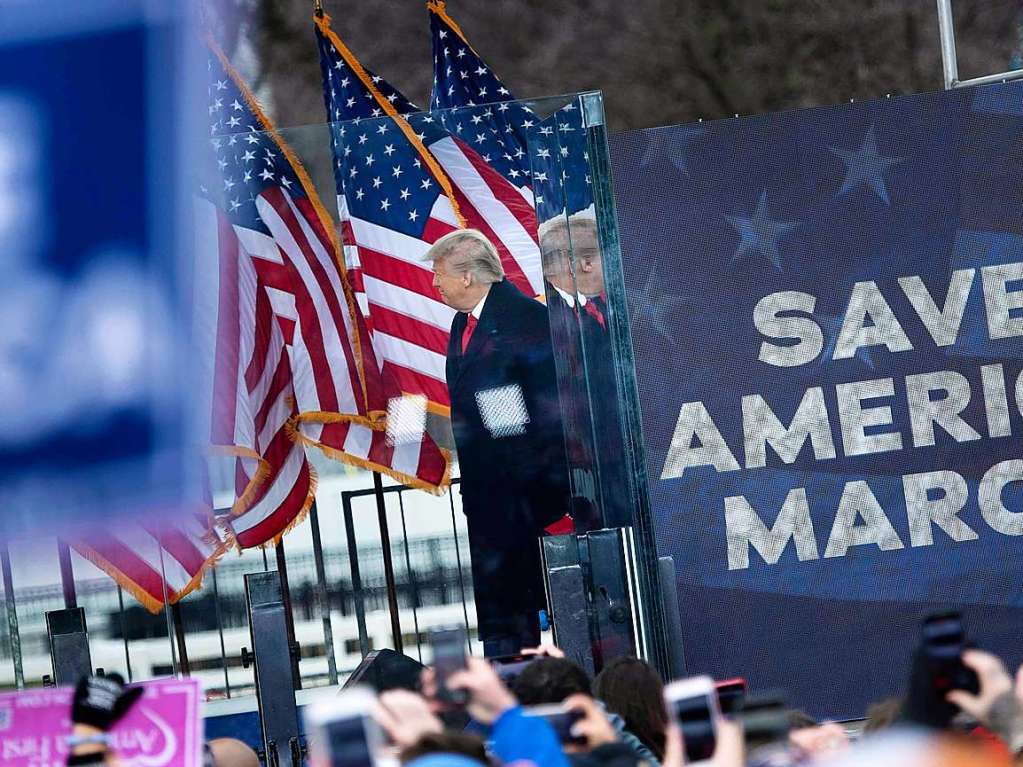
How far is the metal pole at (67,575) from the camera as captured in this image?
4504 mm

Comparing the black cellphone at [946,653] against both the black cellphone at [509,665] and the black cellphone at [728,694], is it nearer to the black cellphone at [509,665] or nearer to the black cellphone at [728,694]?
the black cellphone at [728,694]

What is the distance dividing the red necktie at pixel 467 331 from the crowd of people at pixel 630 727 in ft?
7.16

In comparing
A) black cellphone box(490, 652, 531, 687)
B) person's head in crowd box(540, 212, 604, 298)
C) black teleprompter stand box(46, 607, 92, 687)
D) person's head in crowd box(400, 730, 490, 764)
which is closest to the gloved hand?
person's head in crowd box(400, 730, 490, 764)

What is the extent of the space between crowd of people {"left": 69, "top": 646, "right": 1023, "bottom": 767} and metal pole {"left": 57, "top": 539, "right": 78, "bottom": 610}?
76.7 inches

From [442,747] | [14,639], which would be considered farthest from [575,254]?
[442,747]

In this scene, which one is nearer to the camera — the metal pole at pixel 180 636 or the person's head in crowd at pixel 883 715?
the person's head in crowd at pixel 883 715

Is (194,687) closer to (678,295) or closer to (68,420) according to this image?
(68,420)

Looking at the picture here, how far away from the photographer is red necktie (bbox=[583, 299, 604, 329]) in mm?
4398

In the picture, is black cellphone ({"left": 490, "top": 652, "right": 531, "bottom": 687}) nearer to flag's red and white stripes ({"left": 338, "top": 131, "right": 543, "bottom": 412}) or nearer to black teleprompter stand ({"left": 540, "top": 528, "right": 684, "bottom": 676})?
black teleprompter stand ({"left": 540, "top": 528, "right": 684, "bottom": 676})

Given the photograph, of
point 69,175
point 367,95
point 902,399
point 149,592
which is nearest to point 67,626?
point 149,592

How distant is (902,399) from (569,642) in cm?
351

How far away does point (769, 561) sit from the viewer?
7105mm

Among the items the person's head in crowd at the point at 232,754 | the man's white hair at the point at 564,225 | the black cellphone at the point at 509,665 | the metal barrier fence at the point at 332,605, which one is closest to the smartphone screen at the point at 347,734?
the black cellphone at the point at 509,665

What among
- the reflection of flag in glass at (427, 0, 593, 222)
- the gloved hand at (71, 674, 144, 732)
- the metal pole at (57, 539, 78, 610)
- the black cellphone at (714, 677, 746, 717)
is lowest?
the black cellphone at (714, 677, 746, 717)
